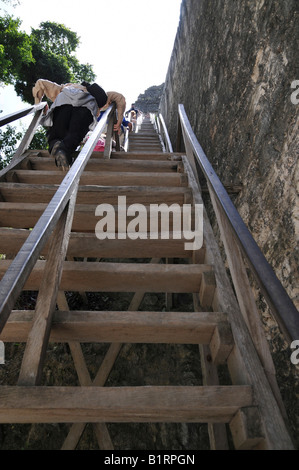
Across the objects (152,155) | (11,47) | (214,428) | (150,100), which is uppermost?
(11,47)

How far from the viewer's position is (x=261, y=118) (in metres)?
1.89

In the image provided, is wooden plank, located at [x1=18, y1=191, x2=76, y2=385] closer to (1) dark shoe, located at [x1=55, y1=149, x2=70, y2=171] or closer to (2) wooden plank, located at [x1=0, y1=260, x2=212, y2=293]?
(2) wooden plank, located at [x1=0, y1=260, x2=212, y2=293]

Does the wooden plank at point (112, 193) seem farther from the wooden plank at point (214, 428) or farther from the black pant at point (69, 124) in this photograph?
the wooden plank at point (214, 428)

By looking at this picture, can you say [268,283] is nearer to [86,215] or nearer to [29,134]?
[86,215]

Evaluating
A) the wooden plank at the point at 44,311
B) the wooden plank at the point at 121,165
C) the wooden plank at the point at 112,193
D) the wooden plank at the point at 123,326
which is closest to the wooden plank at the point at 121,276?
the wooden plank at the point at 44,311

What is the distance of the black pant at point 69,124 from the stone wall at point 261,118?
1.41 m

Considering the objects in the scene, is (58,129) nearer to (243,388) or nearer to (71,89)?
(71,89)

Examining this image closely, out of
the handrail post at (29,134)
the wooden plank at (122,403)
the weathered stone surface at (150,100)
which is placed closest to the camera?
the wooden plank at (122,403)

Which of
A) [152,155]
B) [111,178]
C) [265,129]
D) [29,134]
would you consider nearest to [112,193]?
[111,178]

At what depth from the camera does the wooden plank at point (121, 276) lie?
1.43m

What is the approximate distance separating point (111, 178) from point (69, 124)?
887 mm

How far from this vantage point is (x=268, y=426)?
83 centimetres

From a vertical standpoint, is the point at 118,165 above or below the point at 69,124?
below

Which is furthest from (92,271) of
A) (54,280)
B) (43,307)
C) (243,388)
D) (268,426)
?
(268,426)
